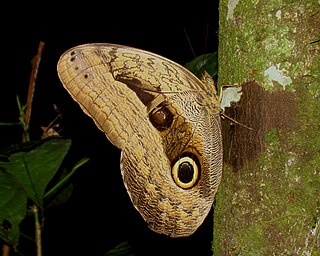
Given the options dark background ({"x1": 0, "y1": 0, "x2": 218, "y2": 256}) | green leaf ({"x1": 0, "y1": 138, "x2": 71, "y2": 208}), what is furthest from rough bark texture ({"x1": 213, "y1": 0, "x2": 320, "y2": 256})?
dark background ({"x1": 0, "y1": 0, "x2": 218, "y2": 256})

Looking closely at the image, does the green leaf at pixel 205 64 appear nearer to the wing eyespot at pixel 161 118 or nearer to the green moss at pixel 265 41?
the wing eyespot at pixel 161 118

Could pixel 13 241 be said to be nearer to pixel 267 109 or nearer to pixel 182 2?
pixel 267 109

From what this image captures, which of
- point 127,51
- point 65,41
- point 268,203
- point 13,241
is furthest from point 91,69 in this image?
point 65,41

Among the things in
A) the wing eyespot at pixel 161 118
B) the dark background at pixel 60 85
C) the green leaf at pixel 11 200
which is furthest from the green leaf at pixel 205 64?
the dark background at pixel 60 85

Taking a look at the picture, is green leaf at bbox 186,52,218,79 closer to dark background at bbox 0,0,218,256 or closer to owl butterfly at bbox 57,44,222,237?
owl butterfly at bbox 57,44,222,237

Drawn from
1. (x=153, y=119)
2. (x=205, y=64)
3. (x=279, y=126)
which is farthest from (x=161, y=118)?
(x=205, y=64)

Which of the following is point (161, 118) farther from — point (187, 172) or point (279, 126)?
point (279, 126)
